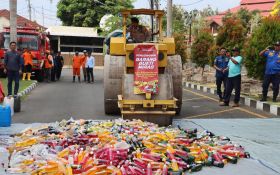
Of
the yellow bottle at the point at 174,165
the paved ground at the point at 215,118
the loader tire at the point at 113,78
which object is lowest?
the paved ground at the point at 215,118

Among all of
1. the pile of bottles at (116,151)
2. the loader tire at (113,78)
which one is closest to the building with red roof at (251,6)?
the loader tire at (113,78)

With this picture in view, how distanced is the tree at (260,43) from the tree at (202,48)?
10.0 meters

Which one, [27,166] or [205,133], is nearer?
[27,166]

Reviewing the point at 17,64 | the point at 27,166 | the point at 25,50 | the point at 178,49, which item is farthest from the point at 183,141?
the point at 178,49

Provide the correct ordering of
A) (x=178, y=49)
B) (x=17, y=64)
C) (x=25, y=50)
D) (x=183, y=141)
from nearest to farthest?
1. (x=183, y=141)
2. (x=17, y=64)
3. (x=25, y=50)
4. (x=178, y=49)

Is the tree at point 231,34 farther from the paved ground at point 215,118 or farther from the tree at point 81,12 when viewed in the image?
the tree at point 81,12

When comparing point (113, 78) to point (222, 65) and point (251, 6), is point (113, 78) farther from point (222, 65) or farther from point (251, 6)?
point (251, 6)

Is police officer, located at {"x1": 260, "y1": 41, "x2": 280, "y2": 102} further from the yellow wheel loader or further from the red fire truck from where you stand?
the red fire truck

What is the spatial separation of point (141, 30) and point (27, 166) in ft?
21.2

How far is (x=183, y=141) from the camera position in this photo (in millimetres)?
7207

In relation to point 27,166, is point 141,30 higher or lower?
higher

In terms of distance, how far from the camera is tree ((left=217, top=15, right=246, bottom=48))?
76.1 ft

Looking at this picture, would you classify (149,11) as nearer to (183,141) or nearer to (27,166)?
(183,141)

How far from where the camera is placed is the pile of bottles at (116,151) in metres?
5.90
